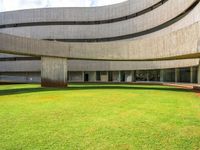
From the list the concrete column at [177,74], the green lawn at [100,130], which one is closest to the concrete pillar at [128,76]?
the concrete column at [177,74]

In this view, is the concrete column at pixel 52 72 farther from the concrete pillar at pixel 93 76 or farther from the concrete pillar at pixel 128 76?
the concrete pillar at pixel 93 76

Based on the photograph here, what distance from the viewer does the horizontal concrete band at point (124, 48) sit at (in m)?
18.5

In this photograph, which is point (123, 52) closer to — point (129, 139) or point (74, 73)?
point (129, 139)

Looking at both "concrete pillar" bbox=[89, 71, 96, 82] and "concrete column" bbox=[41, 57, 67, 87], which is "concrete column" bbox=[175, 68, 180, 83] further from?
"concrete pillar" bbox=[89, 71, 96, 82]

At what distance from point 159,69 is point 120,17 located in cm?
1288

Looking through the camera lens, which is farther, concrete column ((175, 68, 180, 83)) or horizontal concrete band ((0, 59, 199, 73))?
horizontal concrete band ((0, 59, 199, 73))

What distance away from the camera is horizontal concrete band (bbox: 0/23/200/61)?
1853 centimetres

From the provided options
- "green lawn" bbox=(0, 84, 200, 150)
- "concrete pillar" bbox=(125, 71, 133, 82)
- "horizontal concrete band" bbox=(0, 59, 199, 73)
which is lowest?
"green lawn" bbox=(0, 84, 200, 150)

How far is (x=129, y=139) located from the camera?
6.16 meters

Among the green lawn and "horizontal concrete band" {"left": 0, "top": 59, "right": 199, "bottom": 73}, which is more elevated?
"horizontal concrete band" {"left": 0, "top": 59, "right": 199, "bottom": 73}

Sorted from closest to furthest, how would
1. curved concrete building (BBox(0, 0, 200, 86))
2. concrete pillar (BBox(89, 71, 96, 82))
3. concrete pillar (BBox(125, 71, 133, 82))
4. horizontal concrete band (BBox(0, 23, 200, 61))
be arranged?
horizontal concrete band (BBox(0, 23, 200, 61))
curved concrete building (BBox(0, 0, 200, 86))
concrete pillar (BBox(125, 71, 133, 82))
concrete pillar (BBox(89, 71, 96, 82))

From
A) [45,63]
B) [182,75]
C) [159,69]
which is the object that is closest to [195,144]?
[45,63]

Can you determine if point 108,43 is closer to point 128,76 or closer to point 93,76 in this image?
point 128,76

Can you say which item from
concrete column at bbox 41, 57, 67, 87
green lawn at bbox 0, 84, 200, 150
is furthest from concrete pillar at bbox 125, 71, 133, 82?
green lawn at bbox 0, 84, 200, 150
